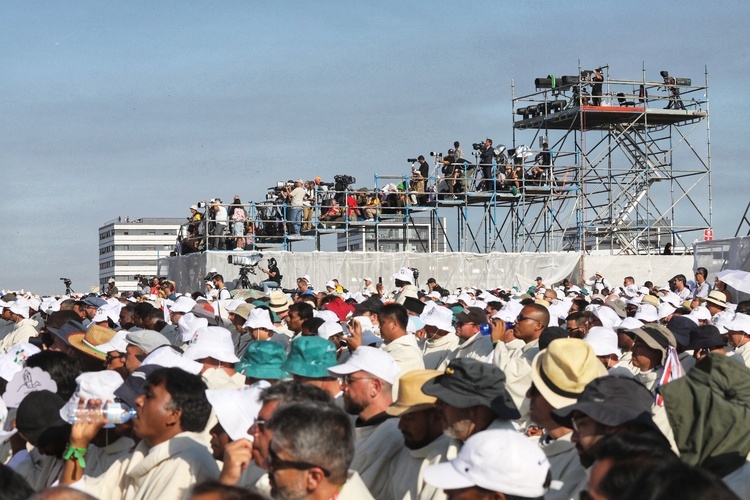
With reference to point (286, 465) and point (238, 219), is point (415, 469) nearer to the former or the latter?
point (286, 465)

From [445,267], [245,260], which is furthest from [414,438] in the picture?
[445,267]

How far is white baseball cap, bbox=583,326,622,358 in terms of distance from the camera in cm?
837

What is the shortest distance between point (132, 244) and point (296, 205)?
8232 centimetres

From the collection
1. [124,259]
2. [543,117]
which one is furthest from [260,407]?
[124,259]

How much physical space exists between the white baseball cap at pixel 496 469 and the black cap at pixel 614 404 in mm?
729

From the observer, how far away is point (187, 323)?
38.8ft

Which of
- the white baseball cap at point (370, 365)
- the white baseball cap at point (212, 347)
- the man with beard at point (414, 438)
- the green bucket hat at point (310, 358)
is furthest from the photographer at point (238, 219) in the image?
the man with beard at point (414, 438)

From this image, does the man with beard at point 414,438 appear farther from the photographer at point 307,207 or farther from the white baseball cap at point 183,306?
the photographer at point 307,207

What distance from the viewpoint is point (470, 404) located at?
5.22 meters

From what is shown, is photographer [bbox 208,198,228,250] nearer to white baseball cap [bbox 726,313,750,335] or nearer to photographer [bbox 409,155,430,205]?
photographer [bbox 409,155,430,205]

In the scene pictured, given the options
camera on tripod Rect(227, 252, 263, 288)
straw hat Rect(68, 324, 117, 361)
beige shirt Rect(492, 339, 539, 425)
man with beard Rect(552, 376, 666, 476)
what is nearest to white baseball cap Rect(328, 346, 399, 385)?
man with beard Rect(552, 376, 666, 476)

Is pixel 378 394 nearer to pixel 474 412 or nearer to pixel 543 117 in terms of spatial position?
pixel 474 412

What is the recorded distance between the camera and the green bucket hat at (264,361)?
23.1 ft

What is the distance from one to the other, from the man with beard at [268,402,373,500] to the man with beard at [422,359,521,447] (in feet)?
3.88
